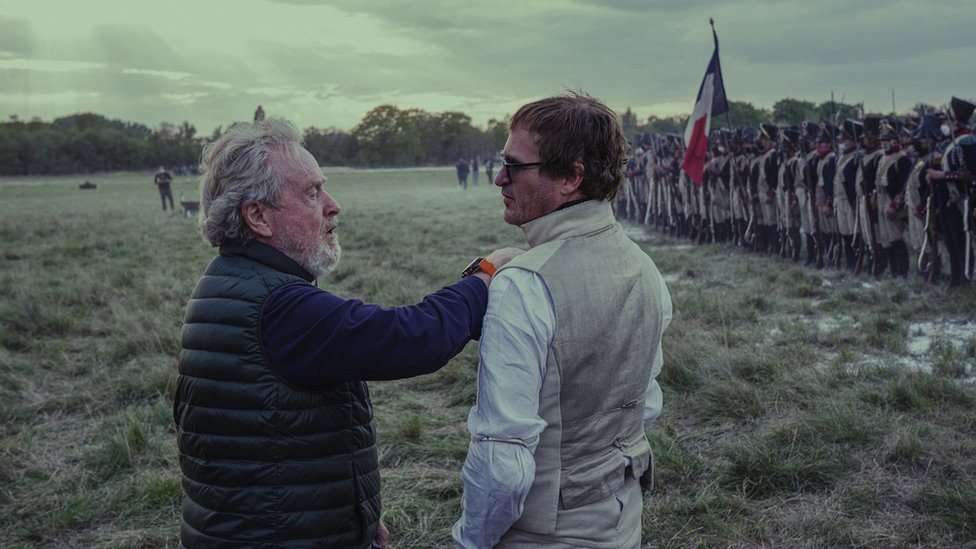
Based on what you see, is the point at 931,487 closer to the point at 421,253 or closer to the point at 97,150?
the point at 421,253

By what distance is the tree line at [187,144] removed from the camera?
7225cm

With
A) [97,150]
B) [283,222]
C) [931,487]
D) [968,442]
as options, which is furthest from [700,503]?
[97,150]

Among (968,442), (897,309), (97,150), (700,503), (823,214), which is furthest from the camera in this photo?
(97,150)

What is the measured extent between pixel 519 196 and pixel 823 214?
11.8 metres

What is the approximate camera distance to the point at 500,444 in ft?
5.87

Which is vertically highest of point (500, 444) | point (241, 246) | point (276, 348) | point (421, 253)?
point (241, 246)

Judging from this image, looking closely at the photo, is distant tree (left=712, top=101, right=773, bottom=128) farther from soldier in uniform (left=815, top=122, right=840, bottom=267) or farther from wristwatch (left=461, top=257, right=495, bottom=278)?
wristwatch (left=461, top=257, right=495, bottom=278)

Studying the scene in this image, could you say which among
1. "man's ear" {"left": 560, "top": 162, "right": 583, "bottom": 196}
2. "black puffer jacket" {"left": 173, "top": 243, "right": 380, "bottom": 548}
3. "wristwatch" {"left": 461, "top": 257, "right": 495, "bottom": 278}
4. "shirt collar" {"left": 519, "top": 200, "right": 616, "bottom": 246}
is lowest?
"black puffer jacket" {"left": 173, "top": 243, "right": 380, "bottom": 548}

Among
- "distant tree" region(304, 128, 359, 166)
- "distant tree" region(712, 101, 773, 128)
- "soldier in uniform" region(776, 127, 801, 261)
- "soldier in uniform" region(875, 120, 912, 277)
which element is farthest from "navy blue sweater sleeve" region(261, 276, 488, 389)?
"distant tree" region(304, 128, 359, 166)

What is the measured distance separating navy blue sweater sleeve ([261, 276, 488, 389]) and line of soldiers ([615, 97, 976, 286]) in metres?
9.42

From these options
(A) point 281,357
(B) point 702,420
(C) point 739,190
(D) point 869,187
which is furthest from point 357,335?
(C) point 739,190

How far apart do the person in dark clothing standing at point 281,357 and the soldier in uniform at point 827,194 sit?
11.5 m

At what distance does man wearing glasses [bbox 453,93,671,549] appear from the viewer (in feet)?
5.91

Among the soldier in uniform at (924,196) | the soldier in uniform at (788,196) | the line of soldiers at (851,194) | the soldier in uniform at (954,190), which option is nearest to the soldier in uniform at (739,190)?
the line of soldiers at (851,194)
